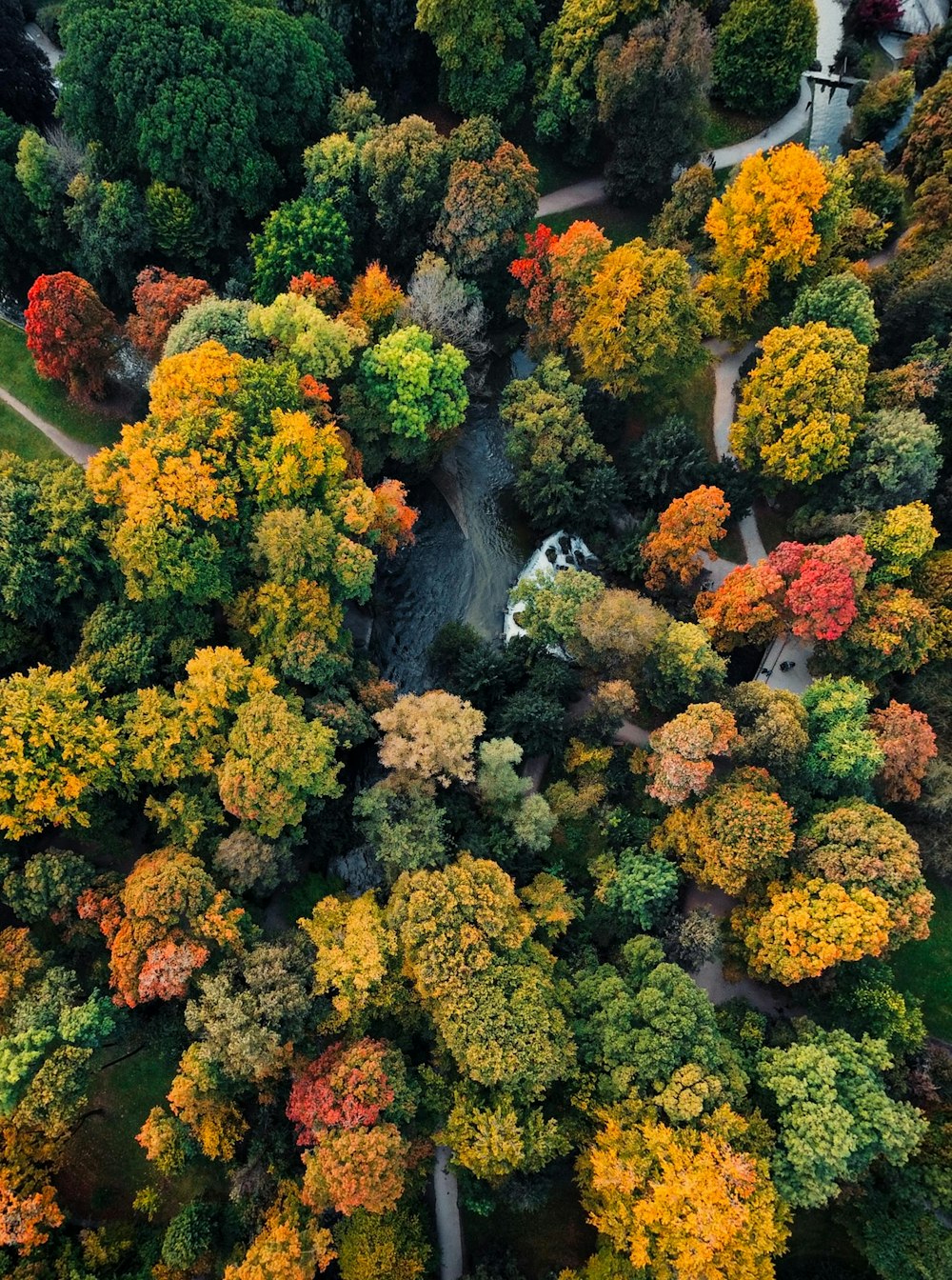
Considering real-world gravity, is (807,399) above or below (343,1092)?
above

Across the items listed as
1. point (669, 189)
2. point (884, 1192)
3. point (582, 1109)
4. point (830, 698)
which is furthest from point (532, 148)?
point (884, 1192)

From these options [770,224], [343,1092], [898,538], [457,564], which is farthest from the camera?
[457,564]

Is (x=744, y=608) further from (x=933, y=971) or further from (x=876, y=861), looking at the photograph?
(x=933, y=971)

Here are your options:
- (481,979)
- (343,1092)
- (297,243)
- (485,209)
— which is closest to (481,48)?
(485,209)

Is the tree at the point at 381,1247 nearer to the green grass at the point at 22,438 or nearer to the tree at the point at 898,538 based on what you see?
the tree at the point at 898,538

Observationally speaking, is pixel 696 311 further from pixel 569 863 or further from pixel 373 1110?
pixel 373 1110
